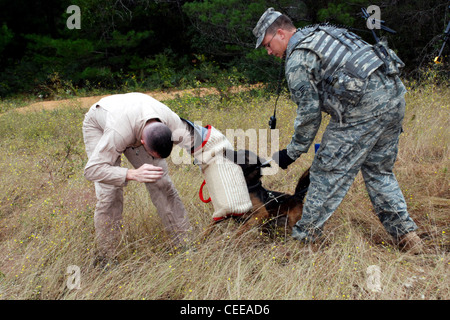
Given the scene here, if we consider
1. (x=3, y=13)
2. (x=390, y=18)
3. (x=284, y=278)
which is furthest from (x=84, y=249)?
(x=3, y=13)

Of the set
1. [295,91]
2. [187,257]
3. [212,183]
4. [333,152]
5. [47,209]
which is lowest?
[47,209]

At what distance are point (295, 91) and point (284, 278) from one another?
1.18 metres

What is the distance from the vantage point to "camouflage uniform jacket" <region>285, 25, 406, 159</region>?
7.48 feet

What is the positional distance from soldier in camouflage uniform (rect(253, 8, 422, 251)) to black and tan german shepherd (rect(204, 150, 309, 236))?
18 centimetres

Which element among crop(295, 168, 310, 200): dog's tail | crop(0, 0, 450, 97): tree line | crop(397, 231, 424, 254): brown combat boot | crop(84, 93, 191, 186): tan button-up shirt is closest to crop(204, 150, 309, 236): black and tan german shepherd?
crop(295, 168, 310, 200): dog's tail

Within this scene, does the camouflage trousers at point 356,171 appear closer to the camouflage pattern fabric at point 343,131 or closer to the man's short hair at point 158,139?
the camouflage pattern fabric at point 343,131

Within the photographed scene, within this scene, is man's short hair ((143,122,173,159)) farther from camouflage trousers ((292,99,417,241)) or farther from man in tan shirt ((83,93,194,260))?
camouflage trousers ((292,99,417,241))

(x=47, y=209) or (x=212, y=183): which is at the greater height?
(x=212, y=183)

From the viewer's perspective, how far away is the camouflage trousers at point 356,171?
240cm

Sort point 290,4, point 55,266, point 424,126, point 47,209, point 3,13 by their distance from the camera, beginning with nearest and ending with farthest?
point 55,266 < point 47,209 < point 424,126 < point 290,4 < point 3,13

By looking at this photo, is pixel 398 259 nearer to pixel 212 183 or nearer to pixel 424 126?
pixel 212 183

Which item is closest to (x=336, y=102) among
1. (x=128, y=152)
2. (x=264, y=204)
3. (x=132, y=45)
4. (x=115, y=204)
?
(x=264, y=204)

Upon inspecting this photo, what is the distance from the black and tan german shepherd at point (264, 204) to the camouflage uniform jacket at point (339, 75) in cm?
52

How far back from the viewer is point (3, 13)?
14477 millimetres
